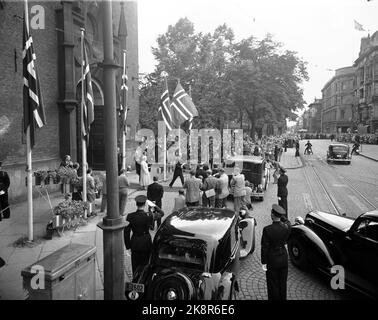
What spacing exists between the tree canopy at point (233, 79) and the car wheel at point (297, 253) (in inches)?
901

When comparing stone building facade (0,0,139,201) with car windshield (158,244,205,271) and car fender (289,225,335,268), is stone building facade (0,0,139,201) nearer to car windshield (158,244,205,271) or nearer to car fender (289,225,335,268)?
car windshield (158,244,205,271)

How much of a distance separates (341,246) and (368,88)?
79.5 m

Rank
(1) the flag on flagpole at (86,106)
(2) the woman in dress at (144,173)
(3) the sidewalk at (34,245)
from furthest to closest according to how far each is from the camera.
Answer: (2) the woman in dress at (144,173) → (1) the flag on flagpole at (86,106) → (3) the sidewalk at (34,245)

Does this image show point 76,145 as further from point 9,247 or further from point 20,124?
point 9,247

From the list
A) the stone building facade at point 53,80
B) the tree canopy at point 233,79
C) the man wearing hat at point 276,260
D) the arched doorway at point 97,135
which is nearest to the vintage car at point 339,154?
the tree canopy at point 233,79

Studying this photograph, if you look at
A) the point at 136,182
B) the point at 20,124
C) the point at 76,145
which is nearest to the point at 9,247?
the point at 20,124

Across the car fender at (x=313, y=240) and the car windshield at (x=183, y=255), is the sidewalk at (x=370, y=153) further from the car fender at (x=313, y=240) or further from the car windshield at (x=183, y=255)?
the car windshield at (x=183, y=255)

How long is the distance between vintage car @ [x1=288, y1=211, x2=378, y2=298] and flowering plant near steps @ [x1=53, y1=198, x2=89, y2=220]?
5.84m

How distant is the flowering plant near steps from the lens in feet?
28.1

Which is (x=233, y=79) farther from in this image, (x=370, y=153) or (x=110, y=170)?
(x=110, y=170)

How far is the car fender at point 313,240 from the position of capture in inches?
240

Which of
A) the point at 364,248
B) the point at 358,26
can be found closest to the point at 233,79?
the point at 358,26

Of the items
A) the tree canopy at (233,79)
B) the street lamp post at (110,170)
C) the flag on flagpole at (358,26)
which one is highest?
the flag on flagpole at (358,26)
